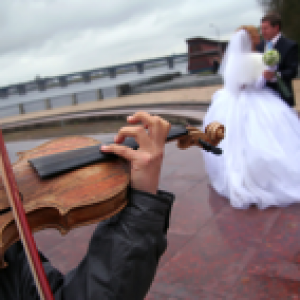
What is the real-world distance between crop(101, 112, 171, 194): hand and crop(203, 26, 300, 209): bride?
2.06 m

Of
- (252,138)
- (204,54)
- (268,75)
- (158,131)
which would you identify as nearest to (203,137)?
(158,131)

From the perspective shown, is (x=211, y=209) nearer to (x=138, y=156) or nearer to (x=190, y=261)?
(x=190, y=261)

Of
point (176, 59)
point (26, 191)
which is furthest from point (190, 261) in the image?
point (176, 59)

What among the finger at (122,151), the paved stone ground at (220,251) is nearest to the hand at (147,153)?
the finger at (122,151)

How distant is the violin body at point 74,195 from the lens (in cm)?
99

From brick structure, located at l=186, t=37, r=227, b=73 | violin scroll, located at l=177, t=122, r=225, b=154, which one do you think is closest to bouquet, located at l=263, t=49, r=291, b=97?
violin scroll, located at l=177, t=122, r=225, b=154

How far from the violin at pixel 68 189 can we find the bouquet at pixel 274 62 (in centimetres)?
267

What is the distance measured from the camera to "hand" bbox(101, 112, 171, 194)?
3.22 ft

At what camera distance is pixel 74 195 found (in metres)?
1.03

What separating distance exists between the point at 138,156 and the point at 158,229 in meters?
0.24

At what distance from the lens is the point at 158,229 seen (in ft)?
3.37

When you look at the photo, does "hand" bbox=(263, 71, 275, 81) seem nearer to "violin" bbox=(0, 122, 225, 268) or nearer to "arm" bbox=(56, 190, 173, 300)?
"violin" bbox=(0, 122, 225, 268)

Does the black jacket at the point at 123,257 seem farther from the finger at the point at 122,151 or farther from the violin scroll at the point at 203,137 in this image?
the violin scroll at the point at 203,137

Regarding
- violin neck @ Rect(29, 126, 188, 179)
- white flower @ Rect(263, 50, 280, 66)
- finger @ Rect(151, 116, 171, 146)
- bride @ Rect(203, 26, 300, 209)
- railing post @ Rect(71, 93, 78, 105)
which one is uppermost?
white flower @ Rect(263, 50, 280, 66)
